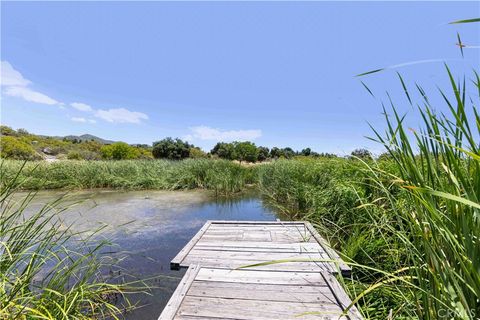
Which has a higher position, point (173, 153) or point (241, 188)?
point (173, 153)

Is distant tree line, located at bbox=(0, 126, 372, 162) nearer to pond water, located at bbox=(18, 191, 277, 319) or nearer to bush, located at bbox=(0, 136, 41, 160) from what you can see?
bush, located at bbox=(0, 136, 41, 160)

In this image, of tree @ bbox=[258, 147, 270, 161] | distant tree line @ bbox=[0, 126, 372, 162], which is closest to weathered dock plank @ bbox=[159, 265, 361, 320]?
distant tree line @ bbox=[0, 126, 372, 162]

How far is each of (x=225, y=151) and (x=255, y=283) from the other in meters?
32.4

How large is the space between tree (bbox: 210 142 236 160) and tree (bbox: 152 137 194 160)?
5989 millimetres

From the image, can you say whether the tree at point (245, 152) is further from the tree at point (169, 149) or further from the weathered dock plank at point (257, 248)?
the weathered dock plank at point (257, 248)

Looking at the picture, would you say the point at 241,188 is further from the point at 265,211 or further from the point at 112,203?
the point at 112,203

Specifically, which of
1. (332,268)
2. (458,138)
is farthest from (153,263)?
(458,138)

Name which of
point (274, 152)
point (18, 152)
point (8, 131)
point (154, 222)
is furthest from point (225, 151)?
point (8, 131)

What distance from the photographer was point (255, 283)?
229cm

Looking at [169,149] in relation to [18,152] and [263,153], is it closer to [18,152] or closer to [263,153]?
[263,153]

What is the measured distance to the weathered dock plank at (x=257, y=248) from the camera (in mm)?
→ 2680

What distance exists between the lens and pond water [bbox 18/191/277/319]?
2.88 metres

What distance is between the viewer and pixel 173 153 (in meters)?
30.0

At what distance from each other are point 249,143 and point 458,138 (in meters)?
35.2
